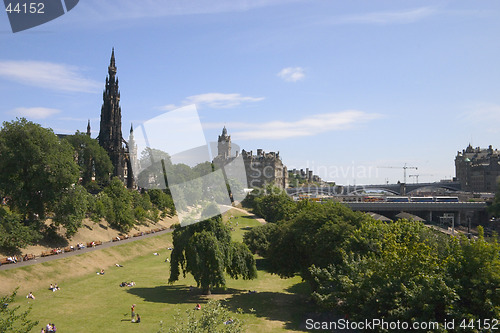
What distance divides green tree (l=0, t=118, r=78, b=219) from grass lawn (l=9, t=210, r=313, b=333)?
1332 centimetres

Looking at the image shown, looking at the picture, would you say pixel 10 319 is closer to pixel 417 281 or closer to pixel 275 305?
pixel 417 281

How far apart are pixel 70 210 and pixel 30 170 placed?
24.8ft

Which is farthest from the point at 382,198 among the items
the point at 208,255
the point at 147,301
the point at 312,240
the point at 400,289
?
the point at 400,289

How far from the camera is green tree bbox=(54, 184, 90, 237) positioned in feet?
192

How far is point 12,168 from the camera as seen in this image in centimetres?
5753

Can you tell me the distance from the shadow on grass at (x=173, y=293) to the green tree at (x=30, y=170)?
23.4 meters

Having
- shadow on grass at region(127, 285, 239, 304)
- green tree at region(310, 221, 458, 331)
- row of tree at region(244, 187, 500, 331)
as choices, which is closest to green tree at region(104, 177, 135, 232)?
shadow on grass at region(127, 285, 239, 304)

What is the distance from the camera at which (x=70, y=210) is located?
5897 centimetres

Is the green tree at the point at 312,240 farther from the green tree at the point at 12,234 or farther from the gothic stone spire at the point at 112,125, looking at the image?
the gothic stone spire at the point at 112,125

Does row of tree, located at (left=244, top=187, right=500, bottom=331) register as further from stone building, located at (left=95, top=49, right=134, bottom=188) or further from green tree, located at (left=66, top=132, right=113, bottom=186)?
stone building, located at (left=95, top=49, right=134, bottom=188)

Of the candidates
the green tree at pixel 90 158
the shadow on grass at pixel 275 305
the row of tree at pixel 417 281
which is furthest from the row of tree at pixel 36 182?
the green tree at pixel 90 158

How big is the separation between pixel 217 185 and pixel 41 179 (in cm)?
9488

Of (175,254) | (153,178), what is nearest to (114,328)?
(175,254)

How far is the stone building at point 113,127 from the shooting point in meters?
124
